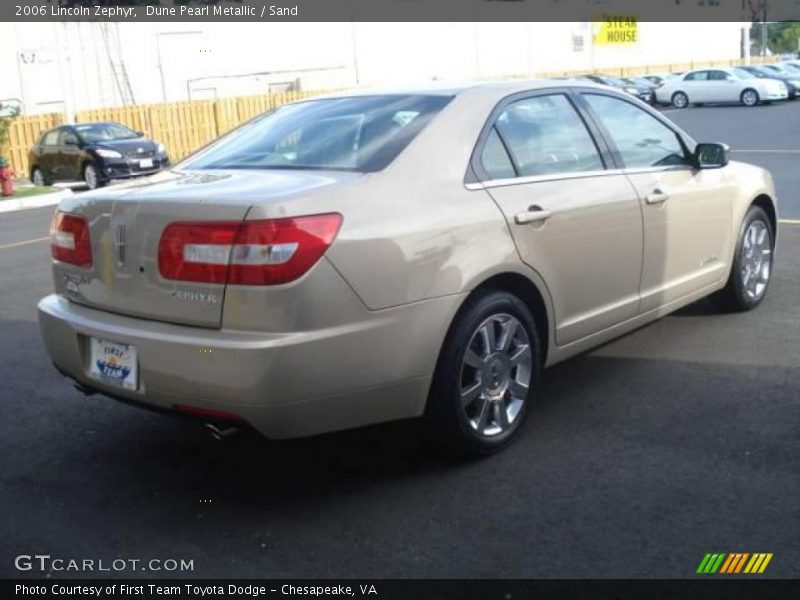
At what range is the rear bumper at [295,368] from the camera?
368cm

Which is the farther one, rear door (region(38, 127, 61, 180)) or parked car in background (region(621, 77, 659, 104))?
parked car in background (region(621, 77, 659, 104))

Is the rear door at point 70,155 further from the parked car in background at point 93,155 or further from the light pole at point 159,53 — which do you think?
the light pole at point 159,53

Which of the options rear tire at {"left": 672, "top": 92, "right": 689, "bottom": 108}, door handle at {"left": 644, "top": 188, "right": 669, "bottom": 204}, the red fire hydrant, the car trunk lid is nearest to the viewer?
the car trunk lid

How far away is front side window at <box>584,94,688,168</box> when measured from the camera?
5.37 meters

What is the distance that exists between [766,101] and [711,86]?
226 centimetres

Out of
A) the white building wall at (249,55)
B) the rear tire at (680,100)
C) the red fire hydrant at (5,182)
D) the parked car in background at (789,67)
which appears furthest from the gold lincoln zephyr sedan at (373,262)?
the parked car in background at (789,67)

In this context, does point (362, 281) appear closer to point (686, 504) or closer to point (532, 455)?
point (532, 455)

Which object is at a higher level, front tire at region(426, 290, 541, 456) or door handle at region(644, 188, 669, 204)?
door handle at region(644, 188, 669, 204)

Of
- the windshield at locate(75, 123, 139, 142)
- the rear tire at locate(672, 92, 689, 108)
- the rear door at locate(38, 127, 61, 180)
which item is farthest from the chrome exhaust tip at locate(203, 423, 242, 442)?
the rear tire at locate(672, 92, 689, 108)

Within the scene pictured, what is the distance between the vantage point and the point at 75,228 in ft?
14.2

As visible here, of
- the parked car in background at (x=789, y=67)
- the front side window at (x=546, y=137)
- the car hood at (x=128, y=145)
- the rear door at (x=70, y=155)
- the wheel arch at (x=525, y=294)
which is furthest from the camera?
the parked car in background at (x=789, y=67)

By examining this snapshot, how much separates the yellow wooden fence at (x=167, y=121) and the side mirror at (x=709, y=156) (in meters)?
19.7

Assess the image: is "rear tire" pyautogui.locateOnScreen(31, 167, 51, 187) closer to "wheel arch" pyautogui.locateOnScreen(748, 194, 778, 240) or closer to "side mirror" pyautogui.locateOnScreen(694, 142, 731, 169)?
"wheel arch" pyautogui.locateOnScreen(748, 194, 778, 240)

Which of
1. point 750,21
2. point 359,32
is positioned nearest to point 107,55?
point 359,32
